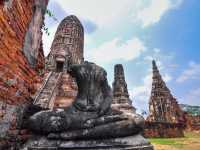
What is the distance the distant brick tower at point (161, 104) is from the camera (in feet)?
71.2

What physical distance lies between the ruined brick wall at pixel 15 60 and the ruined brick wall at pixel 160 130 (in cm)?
909

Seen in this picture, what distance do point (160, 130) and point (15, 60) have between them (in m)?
11.0

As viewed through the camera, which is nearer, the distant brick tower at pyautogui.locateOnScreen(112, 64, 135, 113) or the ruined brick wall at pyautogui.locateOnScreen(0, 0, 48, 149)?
the ruined brick wall at pyautogui.locateOnScreen(0, 0, 48, 149)

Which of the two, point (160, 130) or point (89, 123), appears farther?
point (160, 130)

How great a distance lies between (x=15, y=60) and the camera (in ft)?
12.5

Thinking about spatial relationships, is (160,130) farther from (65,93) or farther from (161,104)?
(161,104)

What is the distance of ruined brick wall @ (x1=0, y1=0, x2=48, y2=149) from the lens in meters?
3.37

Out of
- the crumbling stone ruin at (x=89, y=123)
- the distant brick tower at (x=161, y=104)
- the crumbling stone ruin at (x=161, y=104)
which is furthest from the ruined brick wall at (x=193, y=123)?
the crumbling stone ruin at (x=89, y=123)

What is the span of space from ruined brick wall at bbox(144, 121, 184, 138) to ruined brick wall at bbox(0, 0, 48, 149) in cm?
909

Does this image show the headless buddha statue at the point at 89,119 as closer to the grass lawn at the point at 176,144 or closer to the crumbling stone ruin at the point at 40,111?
the crumbling stone ruin at the point at 40,111

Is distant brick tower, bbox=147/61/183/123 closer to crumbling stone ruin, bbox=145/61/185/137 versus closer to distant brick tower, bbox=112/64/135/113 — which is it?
crumbling stone ruin, bbox=145/61/185/137

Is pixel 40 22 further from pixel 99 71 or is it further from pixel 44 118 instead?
pixel 44 118

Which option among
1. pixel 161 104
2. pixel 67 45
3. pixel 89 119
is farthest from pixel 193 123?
pixel 89 119

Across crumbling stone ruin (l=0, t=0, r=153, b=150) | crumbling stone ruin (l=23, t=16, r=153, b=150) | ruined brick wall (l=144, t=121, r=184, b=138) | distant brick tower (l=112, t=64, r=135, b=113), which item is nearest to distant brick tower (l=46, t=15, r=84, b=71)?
distant brick tower (l=112, t=64, r=135, b=113)
